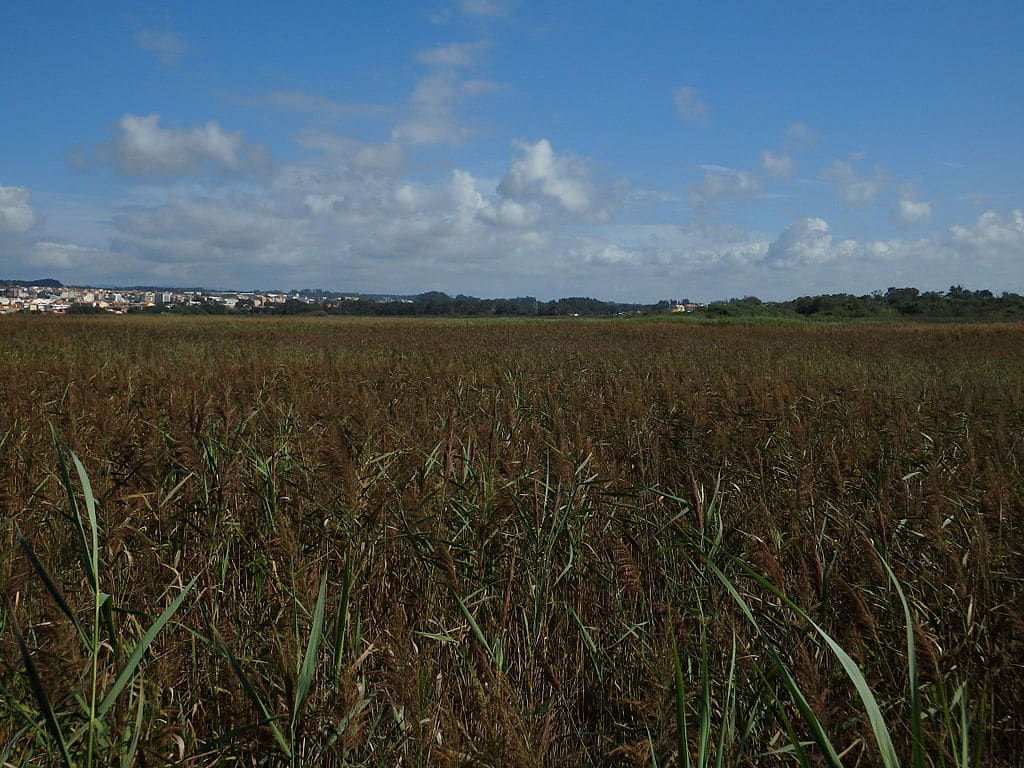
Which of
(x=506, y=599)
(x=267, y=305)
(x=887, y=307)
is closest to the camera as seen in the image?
(x=506, y=599)

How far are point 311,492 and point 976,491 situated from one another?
2945 mm

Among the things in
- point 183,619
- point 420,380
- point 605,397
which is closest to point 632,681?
point 183,619

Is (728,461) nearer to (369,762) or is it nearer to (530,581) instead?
(530,581)

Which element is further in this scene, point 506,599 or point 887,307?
point 887,307

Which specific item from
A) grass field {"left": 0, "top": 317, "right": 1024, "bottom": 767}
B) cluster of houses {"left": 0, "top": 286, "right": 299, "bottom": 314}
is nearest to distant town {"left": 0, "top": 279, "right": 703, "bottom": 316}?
cluster of houses {"left": 0, "top": 286, "right": 299, "bottom": 314}

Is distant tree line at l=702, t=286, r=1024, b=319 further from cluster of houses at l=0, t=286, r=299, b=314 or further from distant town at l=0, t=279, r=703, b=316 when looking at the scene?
Answer: cluster of houses at l=0, t=286, r=299, b=314

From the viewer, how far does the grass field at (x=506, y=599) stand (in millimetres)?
1411

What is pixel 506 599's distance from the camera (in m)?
1.98

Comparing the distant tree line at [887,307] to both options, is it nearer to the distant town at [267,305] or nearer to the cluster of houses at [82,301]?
the distant town at [267,305]

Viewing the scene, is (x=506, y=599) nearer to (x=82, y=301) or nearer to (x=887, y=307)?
(x=887, y=307)

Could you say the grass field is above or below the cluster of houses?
below

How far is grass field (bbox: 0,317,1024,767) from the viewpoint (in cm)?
141

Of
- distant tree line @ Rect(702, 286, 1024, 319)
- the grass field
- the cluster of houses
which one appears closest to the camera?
the grass field

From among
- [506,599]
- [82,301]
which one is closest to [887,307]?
[506,599]
